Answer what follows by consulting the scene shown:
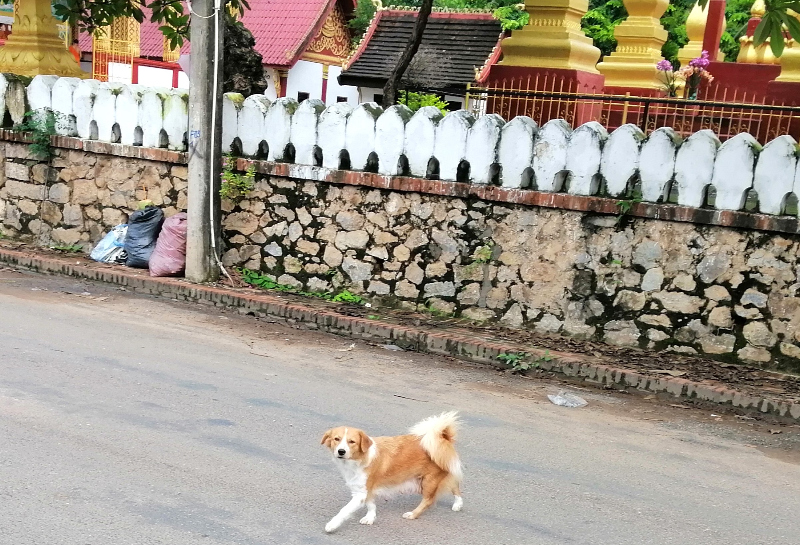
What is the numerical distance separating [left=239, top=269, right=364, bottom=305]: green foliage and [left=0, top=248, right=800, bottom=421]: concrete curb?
0.34m

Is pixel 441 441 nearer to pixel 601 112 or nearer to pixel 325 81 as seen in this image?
pixel 601 112

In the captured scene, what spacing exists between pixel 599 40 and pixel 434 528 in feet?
102

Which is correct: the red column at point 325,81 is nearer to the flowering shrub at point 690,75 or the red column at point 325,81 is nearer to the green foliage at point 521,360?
the flowering shrub at point 690,75

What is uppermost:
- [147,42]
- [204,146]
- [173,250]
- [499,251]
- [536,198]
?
[147,42]

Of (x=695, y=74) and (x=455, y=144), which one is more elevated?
(x=695, y=74)

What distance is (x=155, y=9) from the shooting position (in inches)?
396

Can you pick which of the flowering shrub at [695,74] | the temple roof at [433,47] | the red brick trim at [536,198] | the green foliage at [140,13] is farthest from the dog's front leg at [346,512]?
the temple roof at [433,47]

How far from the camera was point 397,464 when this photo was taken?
12.7 ft

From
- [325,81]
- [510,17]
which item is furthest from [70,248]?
[510,17]

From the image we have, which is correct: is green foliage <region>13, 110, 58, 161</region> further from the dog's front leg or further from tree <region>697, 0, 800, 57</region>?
tree <region>697, 0, 800, 57</region>

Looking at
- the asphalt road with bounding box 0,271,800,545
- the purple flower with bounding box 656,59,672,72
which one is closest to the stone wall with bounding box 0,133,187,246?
the asphalt road with bounding box 0,271,800,545

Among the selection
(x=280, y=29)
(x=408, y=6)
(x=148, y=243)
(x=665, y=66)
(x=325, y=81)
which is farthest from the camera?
(x=325, y=81)

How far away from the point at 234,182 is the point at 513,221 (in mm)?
3008

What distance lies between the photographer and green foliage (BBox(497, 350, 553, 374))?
679 centimetres
